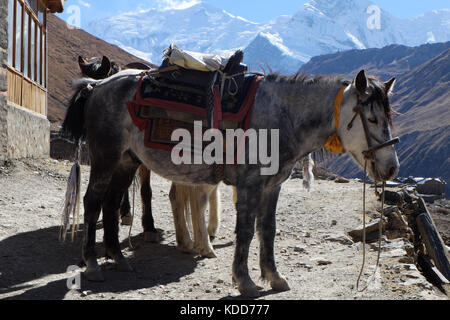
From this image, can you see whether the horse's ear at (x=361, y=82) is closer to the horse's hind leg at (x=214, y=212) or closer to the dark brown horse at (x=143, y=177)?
the horse's hind leg at (x=214, y=212)

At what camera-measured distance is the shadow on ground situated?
151 inches

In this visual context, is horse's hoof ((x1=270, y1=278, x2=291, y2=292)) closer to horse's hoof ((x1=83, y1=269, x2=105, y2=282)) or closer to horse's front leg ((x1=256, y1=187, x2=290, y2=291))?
horse's front leg ((x1=256, y1=187, x2=290, y2=291))

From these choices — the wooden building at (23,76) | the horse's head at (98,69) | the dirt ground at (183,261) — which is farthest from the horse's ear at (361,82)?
the wooden building at (23,76)

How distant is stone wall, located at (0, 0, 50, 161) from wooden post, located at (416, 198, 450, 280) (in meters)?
7.50

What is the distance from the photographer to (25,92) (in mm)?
10984

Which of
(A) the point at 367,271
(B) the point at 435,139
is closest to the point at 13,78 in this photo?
(A) the point at 367,271

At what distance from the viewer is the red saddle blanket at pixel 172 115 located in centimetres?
388

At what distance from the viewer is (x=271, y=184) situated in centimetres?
383

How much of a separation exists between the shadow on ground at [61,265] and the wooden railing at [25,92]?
5.08 m

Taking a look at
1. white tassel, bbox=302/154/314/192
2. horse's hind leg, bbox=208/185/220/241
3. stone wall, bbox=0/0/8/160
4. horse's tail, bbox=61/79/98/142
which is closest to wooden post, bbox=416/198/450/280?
white tassel, bbox=302/154/314/192

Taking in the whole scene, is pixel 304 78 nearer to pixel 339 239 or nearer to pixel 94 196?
pixel 94 196
